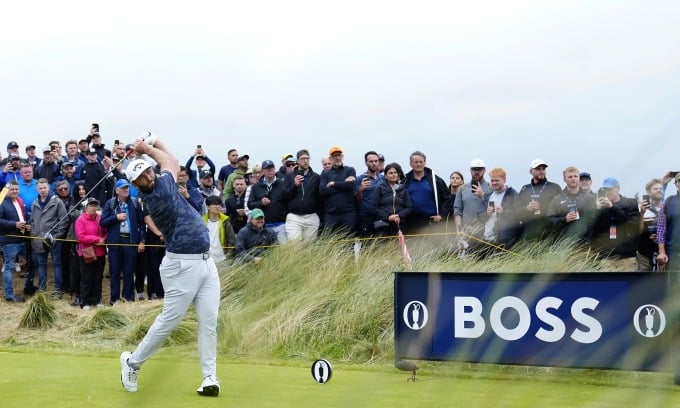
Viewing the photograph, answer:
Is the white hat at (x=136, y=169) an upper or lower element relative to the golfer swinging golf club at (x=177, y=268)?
upper

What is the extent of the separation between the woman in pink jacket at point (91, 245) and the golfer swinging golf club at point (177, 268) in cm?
919

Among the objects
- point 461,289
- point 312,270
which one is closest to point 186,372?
point 461,289

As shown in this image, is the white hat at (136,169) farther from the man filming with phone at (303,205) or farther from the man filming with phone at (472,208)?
the man filming with phone at (303,205)

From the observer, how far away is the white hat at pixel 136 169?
7.73 metres

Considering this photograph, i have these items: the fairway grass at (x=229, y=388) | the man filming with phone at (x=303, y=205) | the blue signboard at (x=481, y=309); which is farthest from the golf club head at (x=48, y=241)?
the blue signboard at (x=481, y=309)

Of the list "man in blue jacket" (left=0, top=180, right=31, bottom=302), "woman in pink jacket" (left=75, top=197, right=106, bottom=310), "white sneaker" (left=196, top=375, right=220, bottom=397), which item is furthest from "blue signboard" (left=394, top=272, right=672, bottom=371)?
"man in blue jacket" (left=0, top=180, right=31, bottom=302)

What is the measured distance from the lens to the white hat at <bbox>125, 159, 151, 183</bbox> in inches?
304

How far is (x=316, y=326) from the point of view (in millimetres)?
12461

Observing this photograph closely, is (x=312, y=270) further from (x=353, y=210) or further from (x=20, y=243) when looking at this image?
(x=20, y=243)

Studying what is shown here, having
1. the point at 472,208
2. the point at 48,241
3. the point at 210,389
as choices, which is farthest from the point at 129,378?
the point at 48,241

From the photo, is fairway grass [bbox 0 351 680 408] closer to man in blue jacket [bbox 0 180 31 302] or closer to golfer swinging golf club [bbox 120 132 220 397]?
golfer swinging golf club [bbox 120 132 220 397]

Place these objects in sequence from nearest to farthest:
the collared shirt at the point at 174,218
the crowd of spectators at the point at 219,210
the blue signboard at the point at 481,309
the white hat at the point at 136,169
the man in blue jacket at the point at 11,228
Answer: the blue signboard at the point at 481,309 → the white hat at the point at 136,169 → the collared shirt at the point at 174,218 → the crowd of spectators at the point at 219,210 → the man in blue jacket at the point at 11,228

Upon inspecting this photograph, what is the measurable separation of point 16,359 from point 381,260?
534 cm

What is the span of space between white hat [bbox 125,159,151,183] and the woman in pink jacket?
971cm
